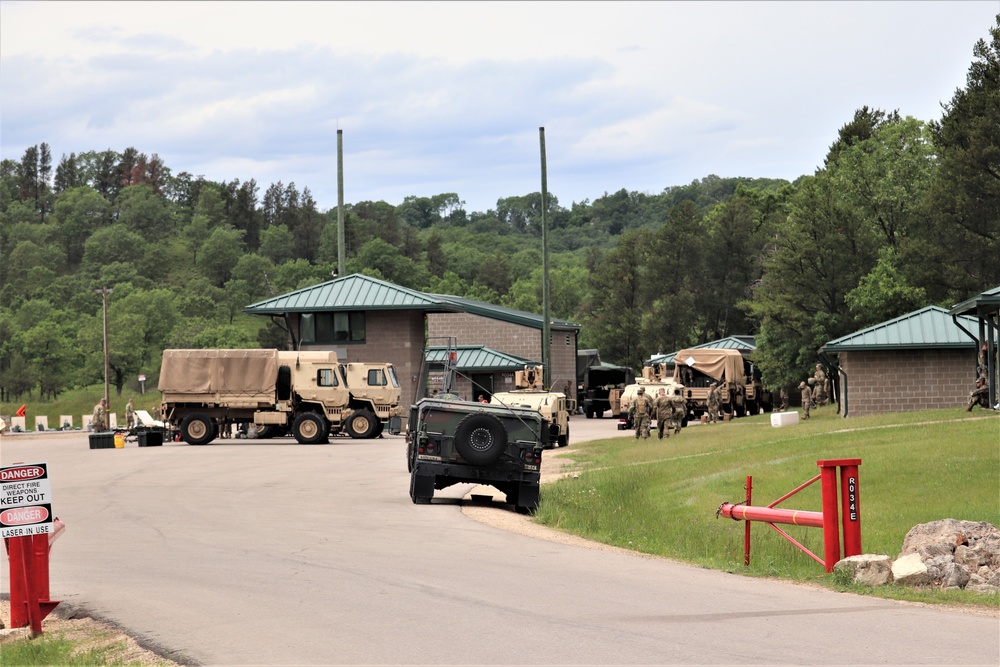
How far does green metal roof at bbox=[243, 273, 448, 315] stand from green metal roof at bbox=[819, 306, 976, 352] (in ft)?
71.8

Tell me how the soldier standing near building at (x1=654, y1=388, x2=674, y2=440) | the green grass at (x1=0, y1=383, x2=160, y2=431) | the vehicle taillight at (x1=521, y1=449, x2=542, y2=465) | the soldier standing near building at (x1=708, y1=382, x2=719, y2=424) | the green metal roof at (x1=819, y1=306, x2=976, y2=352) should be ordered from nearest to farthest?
the vehicle taillight at (x1=521, y1=449, x2=542, y2=465), the soldier standing near building at (x1=654, y1=388, x2=674, y2=440), the green metal roof at (x1=819, y1=306, x2=976, y2=352), the soldier standing near building at (x1=708, y1=382, x2=719, y2=424), the green grass at (x1=0, y1=383, x2=160, y2=431)

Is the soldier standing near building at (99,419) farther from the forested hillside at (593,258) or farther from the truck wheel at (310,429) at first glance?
the forested hillside at (593,258)

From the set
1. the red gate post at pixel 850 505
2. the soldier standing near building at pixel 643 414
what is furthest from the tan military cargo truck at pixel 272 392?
the red gate post at pixel 850 505

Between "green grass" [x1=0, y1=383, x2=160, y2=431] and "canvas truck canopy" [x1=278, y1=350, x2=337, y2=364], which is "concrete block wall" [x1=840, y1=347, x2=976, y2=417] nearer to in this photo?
"canvas truck canopy" [x1=278, y1=350, x2=337, y2=364]

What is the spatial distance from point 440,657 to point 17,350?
103 metres

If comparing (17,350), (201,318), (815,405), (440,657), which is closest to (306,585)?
(440,657)

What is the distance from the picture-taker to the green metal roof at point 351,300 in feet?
197

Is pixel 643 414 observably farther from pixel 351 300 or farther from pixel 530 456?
pixel 351 300

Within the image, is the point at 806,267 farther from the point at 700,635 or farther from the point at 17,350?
the point at 17,350

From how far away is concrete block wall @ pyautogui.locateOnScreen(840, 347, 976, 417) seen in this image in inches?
1731

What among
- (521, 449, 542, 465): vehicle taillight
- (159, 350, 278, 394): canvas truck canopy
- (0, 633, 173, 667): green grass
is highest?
(159, 350, 278, 394): canvas truck canopy

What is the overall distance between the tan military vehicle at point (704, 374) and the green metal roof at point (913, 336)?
12.0 m

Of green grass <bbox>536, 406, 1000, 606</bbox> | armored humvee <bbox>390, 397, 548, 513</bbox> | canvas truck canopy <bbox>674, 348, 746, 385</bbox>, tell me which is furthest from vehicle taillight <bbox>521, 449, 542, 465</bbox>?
canvas truck canopy <bbox>674, 348, 746, 385</bbox>

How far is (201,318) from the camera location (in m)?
118
